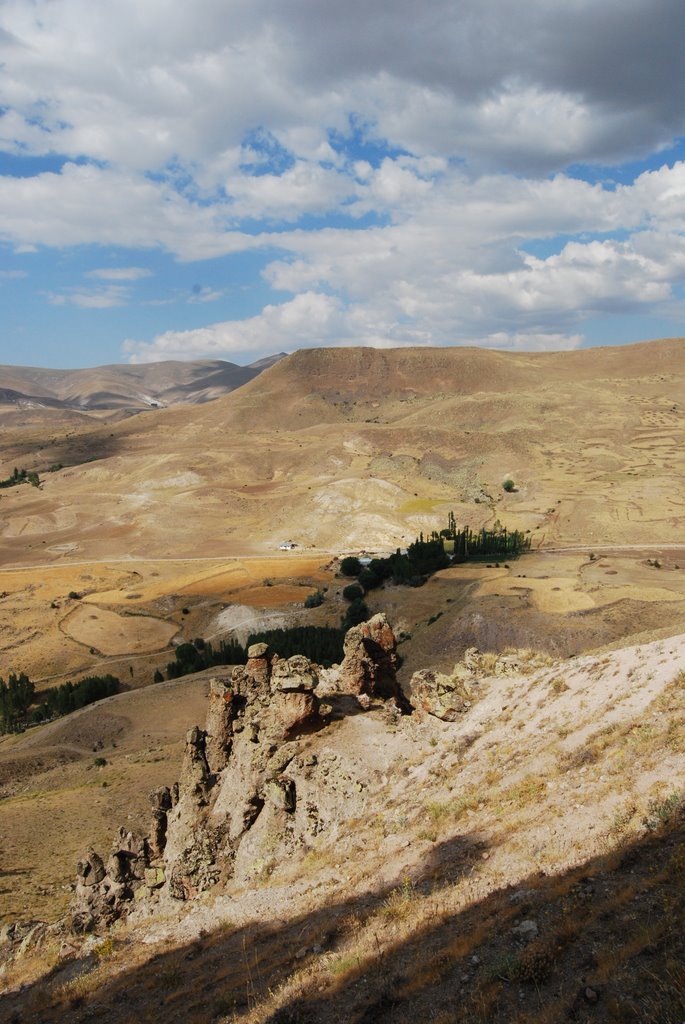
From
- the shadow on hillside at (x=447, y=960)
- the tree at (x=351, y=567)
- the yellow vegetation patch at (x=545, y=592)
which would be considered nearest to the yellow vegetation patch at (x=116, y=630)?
the tree at (x=351, y=567)

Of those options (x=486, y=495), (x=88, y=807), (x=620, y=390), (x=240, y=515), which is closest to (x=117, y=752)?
(x=88, y=807)

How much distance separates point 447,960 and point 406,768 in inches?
349

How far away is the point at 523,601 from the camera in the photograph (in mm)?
53312

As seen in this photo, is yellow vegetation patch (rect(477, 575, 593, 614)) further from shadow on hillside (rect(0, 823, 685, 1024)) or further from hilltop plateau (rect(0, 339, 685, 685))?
shadow on hillside (rect(0, 823, 685, 1024))

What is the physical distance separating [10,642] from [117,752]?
34941 mm

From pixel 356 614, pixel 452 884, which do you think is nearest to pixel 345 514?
pixel 356 614

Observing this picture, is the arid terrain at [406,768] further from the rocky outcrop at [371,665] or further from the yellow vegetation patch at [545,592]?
the rocky outcrop at [371,665]

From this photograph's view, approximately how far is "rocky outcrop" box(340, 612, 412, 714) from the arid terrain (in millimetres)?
2541

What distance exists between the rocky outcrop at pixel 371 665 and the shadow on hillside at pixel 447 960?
9783 mm

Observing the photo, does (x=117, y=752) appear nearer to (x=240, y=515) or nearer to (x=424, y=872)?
(x=424, y=872)

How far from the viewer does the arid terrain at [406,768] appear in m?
9.21

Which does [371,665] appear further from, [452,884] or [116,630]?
[116,630]

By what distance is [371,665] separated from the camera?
23719 millimetres

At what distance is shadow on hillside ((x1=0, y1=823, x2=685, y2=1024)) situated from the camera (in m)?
7.50
